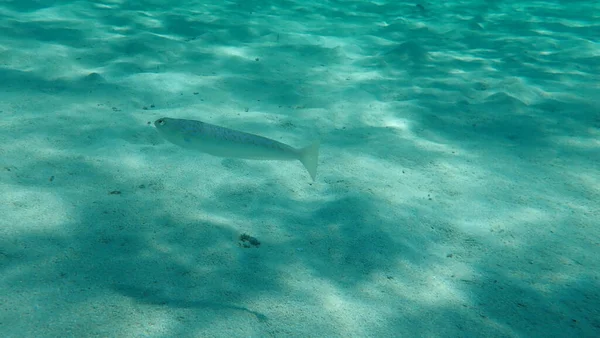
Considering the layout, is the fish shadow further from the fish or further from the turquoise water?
the fish

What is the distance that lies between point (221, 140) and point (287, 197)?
1178 mm

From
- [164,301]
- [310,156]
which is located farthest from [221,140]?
[164,301]

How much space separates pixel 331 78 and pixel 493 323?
5.48 m

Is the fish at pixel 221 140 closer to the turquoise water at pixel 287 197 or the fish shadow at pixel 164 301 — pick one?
the turquoise water at pixel 287 197

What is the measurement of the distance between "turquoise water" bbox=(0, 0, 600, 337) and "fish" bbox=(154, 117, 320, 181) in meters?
0.73

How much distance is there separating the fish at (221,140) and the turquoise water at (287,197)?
2.40ft

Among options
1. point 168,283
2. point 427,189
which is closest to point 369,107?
point 427,189

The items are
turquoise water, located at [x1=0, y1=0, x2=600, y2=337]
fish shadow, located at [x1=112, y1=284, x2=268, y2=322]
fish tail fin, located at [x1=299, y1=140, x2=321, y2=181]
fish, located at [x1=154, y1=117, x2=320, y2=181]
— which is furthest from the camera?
fish tail fin, located at [x1=299, y1=140, x2=321, y2=181]

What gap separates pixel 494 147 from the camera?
5.13m

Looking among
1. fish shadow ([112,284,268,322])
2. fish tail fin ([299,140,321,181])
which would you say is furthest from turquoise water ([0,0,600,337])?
fish tail fin ([299,140,321,181])

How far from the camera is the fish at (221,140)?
9.11 feet

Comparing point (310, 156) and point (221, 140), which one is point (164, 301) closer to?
point (221, 140)

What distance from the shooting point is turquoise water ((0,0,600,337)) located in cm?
250

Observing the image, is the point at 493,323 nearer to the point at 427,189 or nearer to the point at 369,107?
the point at 427,189
